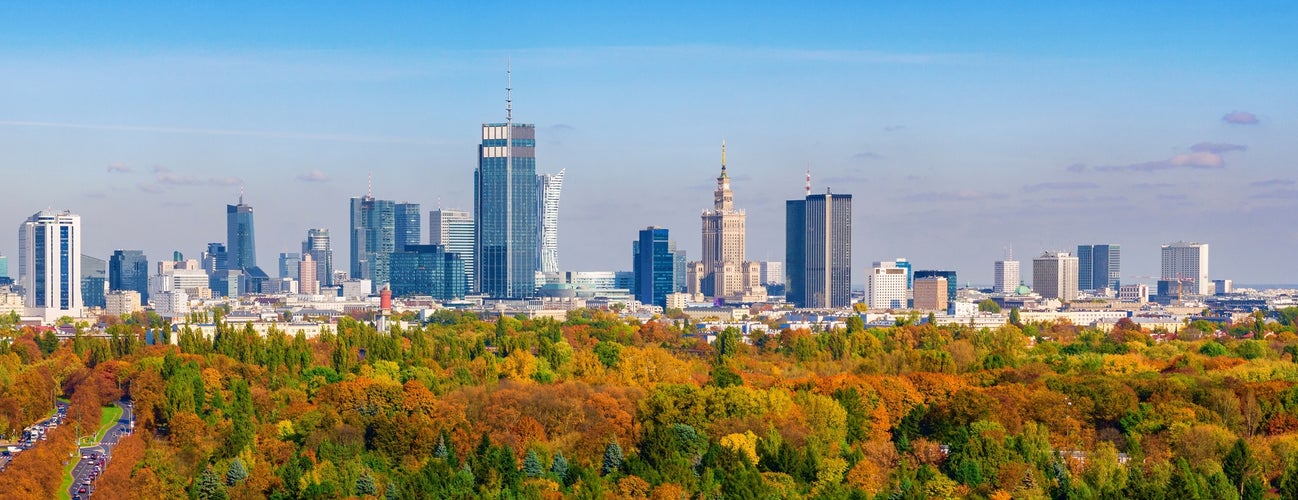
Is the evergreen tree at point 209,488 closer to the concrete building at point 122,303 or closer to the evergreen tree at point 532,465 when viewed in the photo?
the evergreen tree at point 532,465

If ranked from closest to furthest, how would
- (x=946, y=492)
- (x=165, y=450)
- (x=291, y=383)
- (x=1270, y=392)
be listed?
(x=946, y=492)
(x=165, y=450)
(x=1270, y=392)
(x=291, y=383)

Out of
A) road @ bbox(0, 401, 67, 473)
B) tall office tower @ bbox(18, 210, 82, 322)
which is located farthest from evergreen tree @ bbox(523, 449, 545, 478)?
tall office tower @ bbox(18, 210, 82, 322)

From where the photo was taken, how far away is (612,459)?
5291cm

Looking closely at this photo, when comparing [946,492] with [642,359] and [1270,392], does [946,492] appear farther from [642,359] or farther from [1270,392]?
[642,359]

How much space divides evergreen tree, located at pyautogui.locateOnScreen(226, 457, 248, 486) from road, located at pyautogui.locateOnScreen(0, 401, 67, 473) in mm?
6641

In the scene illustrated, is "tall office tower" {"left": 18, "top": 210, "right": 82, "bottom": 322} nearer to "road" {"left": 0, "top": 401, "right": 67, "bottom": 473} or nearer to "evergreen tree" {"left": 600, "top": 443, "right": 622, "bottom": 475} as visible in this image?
"road" {"left": 0, "top": 401, "right": 67, "bottom": 473}

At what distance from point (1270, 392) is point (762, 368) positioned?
1094 inches

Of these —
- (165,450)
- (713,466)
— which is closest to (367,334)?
(165,450)

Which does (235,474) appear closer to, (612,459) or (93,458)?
(612,459)

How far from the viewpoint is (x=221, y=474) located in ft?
167

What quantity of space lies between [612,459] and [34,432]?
22297 millimetres

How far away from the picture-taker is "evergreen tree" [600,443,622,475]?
172ft

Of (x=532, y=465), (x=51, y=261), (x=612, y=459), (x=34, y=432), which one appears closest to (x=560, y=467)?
(x=532, y=465)

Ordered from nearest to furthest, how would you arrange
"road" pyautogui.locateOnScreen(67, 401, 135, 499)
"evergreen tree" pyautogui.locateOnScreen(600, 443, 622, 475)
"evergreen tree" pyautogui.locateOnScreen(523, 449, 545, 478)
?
"evergreen tree" pyautogui.locateOnScreen(523, 449, 545, 478)
"evergreen tree" pyautogui.locateOnScreen(600, 443, 622, 475)
"road" pyautogui.locateOnScreen(67, 401, 135, 499)
